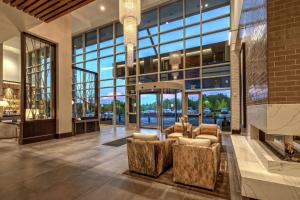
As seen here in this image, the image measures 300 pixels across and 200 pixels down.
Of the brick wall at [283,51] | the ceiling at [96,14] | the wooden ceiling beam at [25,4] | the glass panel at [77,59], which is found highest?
the ceiling at [96,14]

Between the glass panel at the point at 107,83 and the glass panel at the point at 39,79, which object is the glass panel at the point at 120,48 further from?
the glass panel at the point at 39,79

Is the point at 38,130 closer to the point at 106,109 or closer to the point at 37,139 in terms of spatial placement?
the point at 37,139

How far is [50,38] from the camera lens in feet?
23.5

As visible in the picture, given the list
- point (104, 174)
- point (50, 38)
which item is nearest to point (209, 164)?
point (104, 174)

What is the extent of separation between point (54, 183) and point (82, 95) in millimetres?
7189

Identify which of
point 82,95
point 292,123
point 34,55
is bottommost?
point 292,123

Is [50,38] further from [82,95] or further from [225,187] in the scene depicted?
[225,187]

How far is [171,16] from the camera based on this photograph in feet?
31.8

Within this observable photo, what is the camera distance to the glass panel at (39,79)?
6.65 metres

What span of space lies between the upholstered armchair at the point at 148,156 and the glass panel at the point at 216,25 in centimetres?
730

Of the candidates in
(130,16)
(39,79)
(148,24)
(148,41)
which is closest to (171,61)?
(148,41)

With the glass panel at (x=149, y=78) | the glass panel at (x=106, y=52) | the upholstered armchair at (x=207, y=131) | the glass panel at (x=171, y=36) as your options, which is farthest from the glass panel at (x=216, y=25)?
the glass panel at (x=106, y=52)

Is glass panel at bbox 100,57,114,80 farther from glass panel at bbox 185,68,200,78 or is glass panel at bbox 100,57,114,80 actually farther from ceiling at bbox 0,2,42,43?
ceiling at bbox 0,2,42,43

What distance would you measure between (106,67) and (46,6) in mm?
7461
